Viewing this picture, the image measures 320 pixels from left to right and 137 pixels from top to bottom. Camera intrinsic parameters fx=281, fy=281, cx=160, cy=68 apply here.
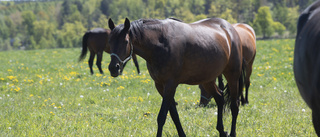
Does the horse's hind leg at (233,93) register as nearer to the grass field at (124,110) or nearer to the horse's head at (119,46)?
the grass field at (124,110)

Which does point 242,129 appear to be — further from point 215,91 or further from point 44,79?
point 44,79

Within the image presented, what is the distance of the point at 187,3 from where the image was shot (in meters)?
110

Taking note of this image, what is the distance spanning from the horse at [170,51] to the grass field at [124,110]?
3.50 ft

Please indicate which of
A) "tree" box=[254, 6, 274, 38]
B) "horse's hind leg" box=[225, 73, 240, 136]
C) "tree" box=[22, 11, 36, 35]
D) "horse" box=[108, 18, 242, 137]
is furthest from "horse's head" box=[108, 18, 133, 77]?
"tree" box=[22, 11, 36, 35]

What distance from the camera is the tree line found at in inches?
2810

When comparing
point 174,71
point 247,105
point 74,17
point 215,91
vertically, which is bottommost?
point 74,17

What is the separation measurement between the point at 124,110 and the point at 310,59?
440 centimetres

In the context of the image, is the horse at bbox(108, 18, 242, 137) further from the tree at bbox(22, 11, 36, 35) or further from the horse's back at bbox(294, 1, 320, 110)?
the tree at bbox(22, 11, 36, 35)

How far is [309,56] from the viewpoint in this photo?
194cm

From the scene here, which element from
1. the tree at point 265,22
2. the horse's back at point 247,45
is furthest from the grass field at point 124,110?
the tree at point 265,22

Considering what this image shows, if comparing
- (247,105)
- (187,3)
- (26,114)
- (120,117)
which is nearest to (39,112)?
(26,114)

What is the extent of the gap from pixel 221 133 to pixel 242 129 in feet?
1.72

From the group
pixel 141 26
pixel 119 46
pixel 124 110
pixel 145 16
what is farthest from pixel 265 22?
pixel 119 46

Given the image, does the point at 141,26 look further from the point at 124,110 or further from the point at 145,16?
the point at 145,16
